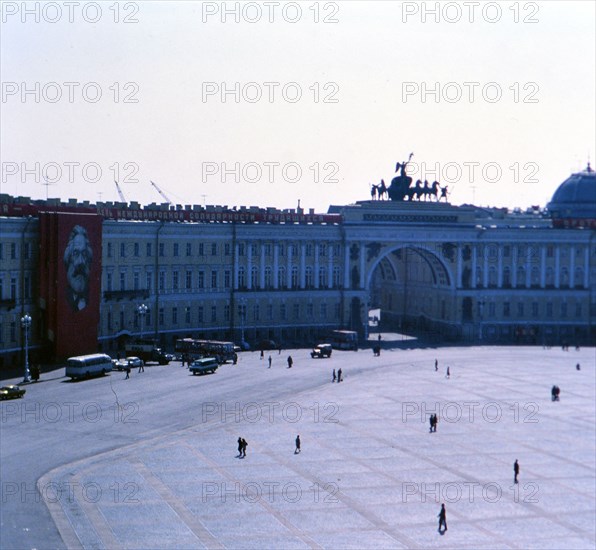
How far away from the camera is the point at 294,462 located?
157 feet

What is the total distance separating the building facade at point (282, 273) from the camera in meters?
74.2

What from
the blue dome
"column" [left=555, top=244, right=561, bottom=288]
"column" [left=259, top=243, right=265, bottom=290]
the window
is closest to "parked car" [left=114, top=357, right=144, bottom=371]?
"column" [left=259, top=243, right=265, bottom=290]

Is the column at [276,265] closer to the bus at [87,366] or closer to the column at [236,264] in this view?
the column at [236,264]

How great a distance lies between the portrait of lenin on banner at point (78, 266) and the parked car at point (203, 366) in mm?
9874

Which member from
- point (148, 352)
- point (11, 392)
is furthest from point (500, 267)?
point (11, 392)

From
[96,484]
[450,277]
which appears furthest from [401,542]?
[450,277]

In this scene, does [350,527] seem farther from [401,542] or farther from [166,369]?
[166,369]

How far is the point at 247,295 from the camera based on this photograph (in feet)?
316

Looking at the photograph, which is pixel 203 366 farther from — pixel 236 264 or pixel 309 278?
pixel 309 278

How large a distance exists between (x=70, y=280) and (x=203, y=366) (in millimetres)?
11626

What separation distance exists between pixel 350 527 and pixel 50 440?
18367 millimetres

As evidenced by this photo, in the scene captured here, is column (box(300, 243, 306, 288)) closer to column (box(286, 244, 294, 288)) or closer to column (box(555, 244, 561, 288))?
column (box(286, 244, 294, 288))

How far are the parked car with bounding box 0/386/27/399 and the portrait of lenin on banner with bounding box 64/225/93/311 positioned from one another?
50.9 feet

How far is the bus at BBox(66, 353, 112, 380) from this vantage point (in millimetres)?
67375
